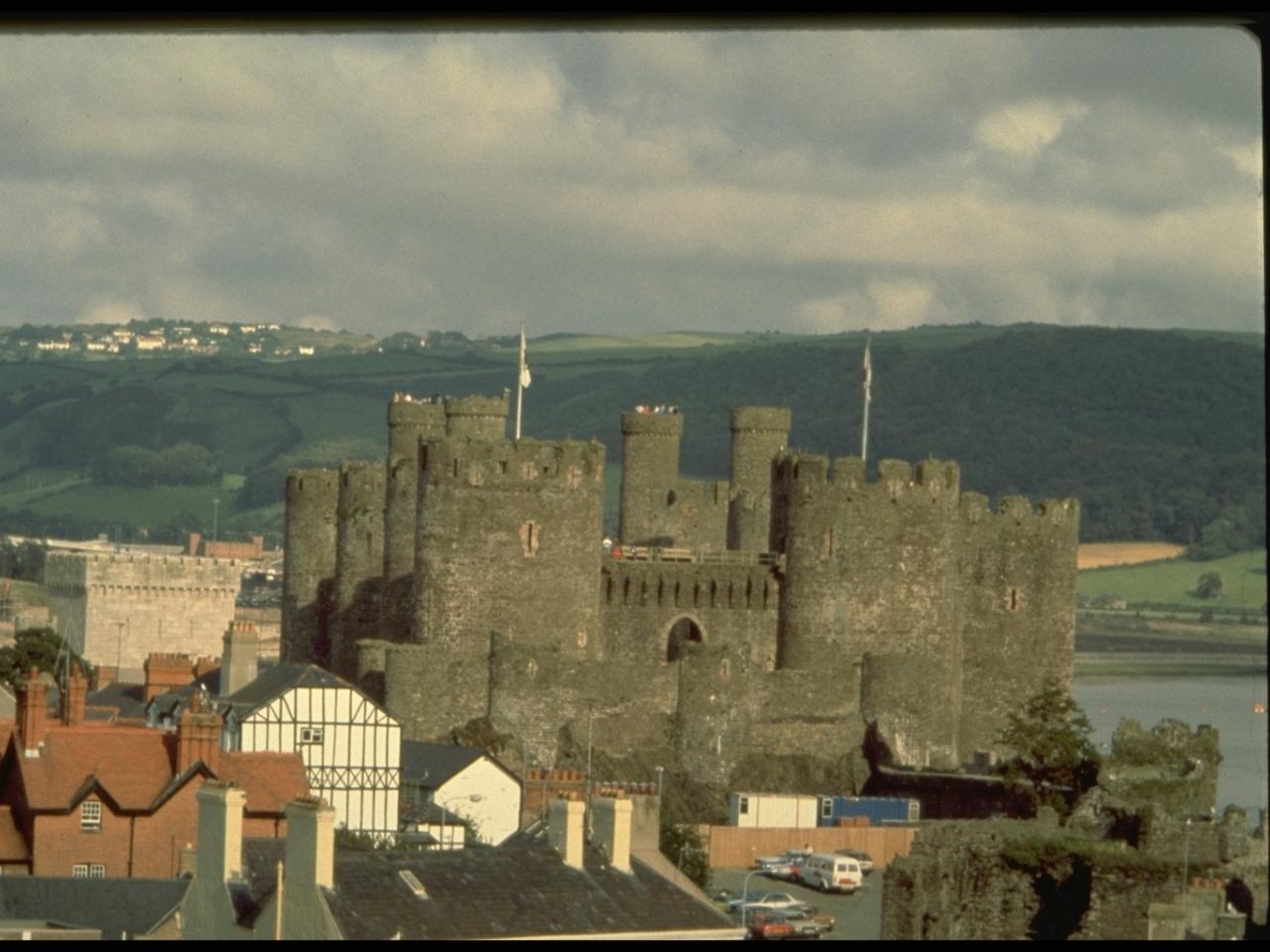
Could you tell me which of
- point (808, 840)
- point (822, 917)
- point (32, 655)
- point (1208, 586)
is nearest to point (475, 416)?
point (808, 840)

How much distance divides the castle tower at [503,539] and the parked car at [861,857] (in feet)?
16.6

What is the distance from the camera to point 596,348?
197m

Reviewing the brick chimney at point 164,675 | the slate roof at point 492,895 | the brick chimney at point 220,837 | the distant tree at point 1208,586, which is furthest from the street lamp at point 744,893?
the distant tree at point 1208,586

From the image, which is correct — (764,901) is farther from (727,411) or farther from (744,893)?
(727,411)

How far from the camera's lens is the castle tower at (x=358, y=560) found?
1724 inches

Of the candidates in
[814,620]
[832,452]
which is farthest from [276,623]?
[814,620]

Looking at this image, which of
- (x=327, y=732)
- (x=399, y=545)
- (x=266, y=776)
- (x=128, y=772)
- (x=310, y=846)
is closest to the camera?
(x=310, y=846)

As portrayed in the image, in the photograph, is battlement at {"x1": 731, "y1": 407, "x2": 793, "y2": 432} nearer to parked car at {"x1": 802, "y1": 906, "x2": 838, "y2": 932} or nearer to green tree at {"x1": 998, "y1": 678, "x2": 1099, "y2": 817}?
green tree at {"x1": 998, "y1": 678, "x2": 1099, "y2": 817}

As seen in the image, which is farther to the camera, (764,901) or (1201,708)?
(1201,708)

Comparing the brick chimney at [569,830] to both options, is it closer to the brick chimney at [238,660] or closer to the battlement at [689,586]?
the battlement at [689,586]

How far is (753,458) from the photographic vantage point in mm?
48000

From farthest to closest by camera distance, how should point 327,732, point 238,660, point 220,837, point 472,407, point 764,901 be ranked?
1. point 472,407
2. point 238,660
3. point 327,732
4. point 764,901
5. point 220,837

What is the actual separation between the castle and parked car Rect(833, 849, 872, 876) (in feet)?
11.3

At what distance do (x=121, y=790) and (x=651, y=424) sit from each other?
818 inches
